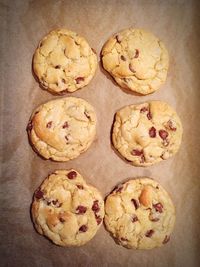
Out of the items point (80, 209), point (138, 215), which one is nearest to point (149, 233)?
point (138, 215)

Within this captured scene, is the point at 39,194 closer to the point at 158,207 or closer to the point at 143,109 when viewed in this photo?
the point at 158,207

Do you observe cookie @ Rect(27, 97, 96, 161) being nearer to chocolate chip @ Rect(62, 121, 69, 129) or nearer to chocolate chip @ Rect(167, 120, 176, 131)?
chocolate chip @ Rect(62, 121, 69, 129)

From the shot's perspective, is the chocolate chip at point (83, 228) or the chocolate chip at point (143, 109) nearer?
the chocolate chip at point (83, 228)

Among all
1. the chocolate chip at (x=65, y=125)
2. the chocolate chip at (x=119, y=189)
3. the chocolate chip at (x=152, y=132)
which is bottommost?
the chocolate chip at (x=119, y=189)

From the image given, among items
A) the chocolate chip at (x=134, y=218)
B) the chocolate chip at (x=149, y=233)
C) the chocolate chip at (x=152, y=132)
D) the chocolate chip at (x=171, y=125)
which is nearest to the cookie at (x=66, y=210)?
the chocolate chip at (x=134, y=218)

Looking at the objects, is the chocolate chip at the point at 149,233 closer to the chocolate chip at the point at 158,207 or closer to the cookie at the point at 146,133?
the chocolate chip at the point at 158,207

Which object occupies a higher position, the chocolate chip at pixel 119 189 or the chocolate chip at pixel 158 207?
the chocolate chip at pixel 119 189
